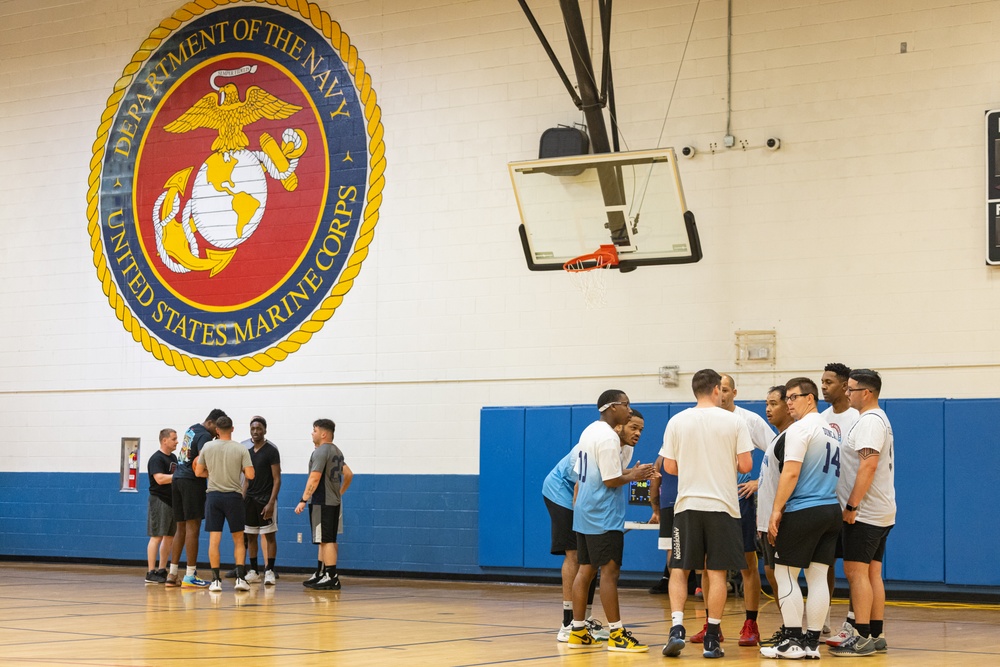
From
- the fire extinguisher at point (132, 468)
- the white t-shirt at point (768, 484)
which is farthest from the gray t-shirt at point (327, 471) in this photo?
the white t-shirt at point (768, 484)

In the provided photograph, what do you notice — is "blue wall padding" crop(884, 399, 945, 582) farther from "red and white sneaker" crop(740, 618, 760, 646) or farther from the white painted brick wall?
"red and white sneaker" crop(740, 618, 760, 646)

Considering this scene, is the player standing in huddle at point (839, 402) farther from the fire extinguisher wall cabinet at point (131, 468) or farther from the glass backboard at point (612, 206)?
the fire extinguisher wall cabinet at point (131, 468)

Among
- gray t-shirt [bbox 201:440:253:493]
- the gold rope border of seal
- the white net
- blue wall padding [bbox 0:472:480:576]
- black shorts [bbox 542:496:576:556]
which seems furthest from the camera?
the gold rope border of seal

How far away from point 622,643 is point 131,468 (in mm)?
10227

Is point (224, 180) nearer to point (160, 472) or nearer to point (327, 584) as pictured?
point (160, 472)

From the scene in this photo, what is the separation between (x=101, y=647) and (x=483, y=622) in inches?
124

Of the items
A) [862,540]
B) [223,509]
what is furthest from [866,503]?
[223,509]

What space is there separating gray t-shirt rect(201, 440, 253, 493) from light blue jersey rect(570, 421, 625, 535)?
5154mm

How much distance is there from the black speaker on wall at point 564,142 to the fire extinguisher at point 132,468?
7022 millimetres

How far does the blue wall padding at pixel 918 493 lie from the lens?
11.8 meters

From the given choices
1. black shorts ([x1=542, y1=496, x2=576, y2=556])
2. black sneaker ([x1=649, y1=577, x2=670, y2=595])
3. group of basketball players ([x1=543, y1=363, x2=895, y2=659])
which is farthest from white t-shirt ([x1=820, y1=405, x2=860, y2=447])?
black sneaker ([x1=649, y1=577, x2=670, y2=595])

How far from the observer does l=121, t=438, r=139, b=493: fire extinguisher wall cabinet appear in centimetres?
1605

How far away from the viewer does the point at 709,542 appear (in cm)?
738

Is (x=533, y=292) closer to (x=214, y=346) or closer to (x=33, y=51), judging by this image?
(x=214, y=346)
